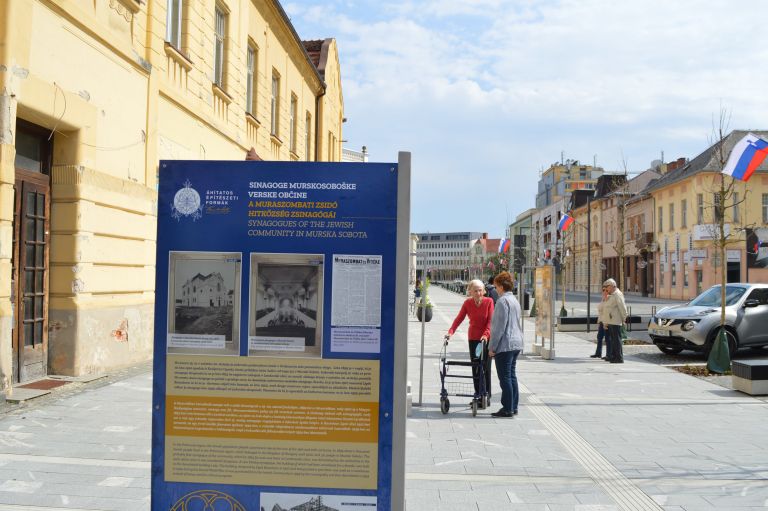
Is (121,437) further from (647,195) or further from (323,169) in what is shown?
(647,195)

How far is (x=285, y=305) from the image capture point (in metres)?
3.60

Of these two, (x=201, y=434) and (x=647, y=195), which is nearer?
(x=201, y=434)

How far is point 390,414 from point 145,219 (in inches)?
373

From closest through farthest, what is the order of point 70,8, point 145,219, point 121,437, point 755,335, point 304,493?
point 304,493
point 121,437
point 70,8
point 145,219
point 755,335

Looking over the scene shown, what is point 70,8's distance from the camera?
933 centimetres

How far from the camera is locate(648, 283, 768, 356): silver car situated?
14.7m

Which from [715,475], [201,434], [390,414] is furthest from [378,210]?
[715,475]

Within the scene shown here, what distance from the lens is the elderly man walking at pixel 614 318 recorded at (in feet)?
46.6

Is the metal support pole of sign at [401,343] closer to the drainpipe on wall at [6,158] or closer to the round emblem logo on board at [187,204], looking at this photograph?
the round emblem logo on board at [187,204]

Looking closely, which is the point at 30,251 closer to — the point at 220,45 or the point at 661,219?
the point at 220,45

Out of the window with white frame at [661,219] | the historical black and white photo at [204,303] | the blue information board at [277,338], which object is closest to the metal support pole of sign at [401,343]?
the blue information board at [277,338]

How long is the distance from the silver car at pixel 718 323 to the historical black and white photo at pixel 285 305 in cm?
1325

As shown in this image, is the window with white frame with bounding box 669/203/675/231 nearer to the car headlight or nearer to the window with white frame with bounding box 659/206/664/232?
the window with white frame with bounding box 659/206/664/232

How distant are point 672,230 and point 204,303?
5424 cm
